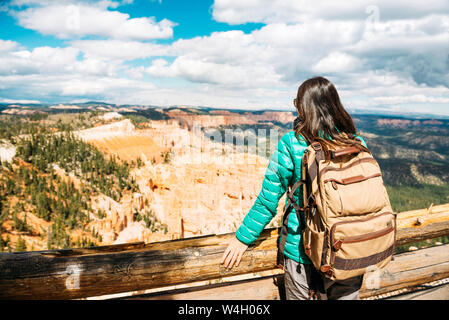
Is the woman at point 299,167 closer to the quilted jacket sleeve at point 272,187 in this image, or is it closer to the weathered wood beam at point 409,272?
the quilted jacket sleeve at point 272,187

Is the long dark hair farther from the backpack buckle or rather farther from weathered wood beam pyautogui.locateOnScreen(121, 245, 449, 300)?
weathered wood beam pyautogui.locateOnScreen(121, 245, 449, 300)

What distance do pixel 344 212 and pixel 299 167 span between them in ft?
Answer: 1.27

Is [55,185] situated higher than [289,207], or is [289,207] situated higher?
[289,207]

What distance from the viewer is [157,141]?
9988 cm

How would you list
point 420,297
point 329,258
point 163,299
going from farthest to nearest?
point 420,297
point 163,299
point 329,258

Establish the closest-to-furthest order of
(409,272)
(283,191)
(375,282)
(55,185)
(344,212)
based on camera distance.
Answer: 1. (344,212)
2. (283,191)
3. (375,282)
4. (409,272)
5. (55,185)

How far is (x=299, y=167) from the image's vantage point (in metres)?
1.74

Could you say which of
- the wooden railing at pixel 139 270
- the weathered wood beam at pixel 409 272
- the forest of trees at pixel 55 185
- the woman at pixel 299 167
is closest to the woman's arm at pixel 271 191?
the woman at pixel 299 167

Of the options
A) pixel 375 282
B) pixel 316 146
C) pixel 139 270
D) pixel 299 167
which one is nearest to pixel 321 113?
pixel 316 146

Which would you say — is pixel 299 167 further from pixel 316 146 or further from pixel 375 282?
pixel 375 282

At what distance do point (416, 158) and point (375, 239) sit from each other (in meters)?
221
